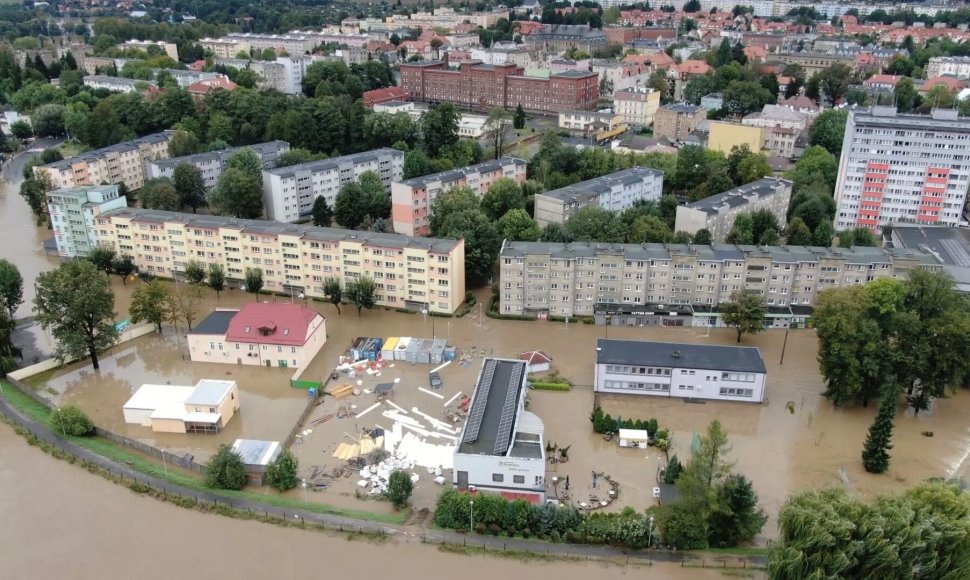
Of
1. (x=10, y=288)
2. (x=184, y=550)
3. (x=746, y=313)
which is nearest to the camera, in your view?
(x=184, y=550)

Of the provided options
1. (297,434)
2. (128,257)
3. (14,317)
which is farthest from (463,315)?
(14,317)

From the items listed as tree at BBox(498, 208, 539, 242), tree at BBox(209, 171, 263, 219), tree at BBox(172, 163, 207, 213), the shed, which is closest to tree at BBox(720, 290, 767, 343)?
the shed

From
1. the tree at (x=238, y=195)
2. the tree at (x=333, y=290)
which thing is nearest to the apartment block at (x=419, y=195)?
the tree at (x=238, y=195)

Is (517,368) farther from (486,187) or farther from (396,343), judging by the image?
(486,187)

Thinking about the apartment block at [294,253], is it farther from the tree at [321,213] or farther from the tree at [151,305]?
the tree at [321,213]

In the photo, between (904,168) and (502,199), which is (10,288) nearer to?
(502,199)

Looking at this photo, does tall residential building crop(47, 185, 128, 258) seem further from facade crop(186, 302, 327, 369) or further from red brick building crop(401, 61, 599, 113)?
red brick building crop(401, 61, 599, 113)

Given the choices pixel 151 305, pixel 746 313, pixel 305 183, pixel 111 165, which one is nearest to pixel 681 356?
pixel 746 313

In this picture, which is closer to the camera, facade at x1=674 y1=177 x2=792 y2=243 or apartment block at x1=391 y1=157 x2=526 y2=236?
facade at x1=674 y1=177 x2=792 y2=243
